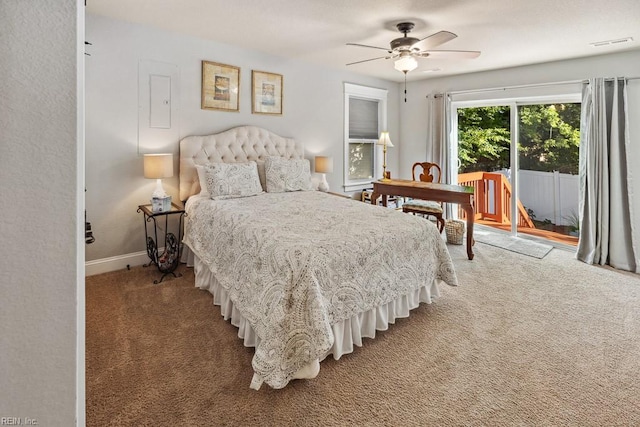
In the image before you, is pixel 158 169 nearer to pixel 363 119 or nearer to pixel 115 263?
pixel 115 263

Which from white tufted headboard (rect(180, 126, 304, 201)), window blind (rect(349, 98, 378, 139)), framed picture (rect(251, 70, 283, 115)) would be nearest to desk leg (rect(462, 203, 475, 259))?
white tufted headboard (rect(180, 126, 304, 201))

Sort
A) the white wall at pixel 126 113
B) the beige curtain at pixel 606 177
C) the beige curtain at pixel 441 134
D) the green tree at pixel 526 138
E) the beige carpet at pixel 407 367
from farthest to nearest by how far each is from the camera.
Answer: the beige curtain at pixel 441 134 < the green tree at pixel 526 138 < the beige curtain at pixel 606 177 < the white wall at pixel 126 113 < the beige carpet at pixel 407 367

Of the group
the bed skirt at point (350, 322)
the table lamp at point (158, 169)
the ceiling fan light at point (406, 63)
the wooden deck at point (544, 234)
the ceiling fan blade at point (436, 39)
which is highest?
the ceiling fan blade at point (436, 39)

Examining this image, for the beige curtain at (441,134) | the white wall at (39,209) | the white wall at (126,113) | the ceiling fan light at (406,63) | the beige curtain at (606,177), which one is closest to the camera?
the white wall at (39,209)

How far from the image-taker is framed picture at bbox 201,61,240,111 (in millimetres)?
3898

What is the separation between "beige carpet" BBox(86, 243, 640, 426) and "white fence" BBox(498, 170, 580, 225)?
1785 millimetres

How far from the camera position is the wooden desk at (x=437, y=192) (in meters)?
3.96

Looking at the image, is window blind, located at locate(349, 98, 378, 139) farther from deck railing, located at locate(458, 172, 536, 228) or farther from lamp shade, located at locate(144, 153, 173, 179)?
lamp shade, located at locate(144, 153, 173, 179)

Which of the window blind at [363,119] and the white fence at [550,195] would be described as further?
the window blind at [363,119]

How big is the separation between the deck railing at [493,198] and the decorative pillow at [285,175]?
9.53ft

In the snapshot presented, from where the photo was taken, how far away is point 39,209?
75 cm

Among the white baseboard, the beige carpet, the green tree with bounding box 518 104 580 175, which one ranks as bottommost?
the beige carpet

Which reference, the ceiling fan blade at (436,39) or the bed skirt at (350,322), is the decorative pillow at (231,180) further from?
the ceiling fan blade at (436,39)

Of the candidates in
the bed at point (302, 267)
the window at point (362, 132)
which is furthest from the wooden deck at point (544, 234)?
the bed at point (302, 267)
